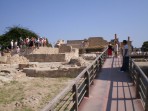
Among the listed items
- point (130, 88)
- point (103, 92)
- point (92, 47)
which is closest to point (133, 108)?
point (103, 92)

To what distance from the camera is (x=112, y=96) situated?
8133 mm

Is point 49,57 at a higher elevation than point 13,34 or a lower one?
lower

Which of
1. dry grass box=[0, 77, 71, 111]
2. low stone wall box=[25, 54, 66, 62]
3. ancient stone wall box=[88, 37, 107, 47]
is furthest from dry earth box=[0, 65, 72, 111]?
ancient stone wall box=[88, 37, 107, 47]

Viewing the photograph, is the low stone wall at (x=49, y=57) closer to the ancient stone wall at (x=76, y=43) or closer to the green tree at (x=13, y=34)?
the ancient stone wall at (x=76, y=43)

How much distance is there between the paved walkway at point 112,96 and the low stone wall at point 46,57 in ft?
52.9

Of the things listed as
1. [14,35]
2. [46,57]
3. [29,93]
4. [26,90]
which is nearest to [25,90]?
[26,90]

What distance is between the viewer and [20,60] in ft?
85.2

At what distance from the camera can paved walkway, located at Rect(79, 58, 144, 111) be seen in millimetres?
7035

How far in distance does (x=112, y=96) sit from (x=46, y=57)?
67.2 feet

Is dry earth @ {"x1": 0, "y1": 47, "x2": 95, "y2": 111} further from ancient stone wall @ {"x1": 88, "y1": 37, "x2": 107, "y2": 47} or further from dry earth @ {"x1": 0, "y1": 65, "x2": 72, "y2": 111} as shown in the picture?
ancient stone wall @ {"x1": 88, "y1": 37, "x2": 107, "y2": 47}

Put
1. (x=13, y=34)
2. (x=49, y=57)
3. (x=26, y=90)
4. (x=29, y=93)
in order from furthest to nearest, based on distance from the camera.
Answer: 1. (x=13, y=34)
2. (x=49, y=57)
3. (x=26, y=90)
4. (x=29, y=93)

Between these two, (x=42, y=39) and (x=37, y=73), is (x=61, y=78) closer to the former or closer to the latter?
(x=37, y=73)

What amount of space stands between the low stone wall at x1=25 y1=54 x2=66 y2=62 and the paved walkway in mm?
16111

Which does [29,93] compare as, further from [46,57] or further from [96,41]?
[96,41]
